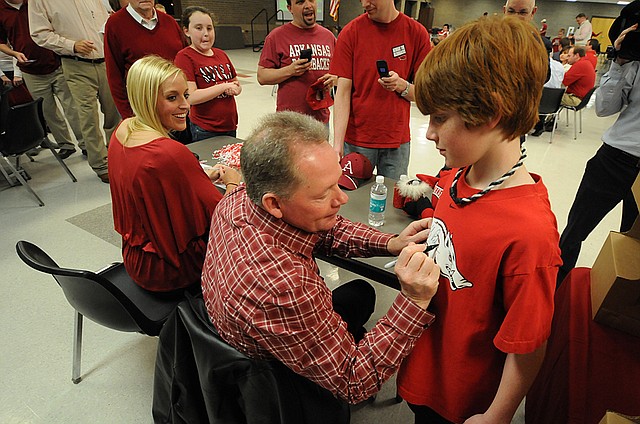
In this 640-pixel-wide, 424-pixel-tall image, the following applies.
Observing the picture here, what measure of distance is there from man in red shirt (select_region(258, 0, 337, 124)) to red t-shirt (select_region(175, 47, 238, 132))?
1.00 ft

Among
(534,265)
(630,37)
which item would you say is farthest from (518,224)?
(630,37)

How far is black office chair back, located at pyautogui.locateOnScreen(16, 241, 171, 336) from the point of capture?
1.27 m

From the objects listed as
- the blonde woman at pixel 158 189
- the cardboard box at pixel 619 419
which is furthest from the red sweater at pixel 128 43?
→ the cardboard box at pixel 619 419

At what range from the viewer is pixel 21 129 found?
3.18 metres

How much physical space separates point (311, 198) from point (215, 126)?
201 cm

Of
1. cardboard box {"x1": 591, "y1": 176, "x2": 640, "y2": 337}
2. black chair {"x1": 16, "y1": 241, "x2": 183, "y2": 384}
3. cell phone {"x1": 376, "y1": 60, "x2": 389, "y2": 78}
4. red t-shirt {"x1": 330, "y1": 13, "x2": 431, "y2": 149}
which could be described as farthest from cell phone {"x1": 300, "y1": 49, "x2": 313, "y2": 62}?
cardboard box {"x1": 591, "y1": 176, "x2": 640, "y2": 337}

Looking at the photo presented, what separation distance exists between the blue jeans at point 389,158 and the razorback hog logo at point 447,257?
55.7 inches

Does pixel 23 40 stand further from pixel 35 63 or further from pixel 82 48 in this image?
pixel 82 48

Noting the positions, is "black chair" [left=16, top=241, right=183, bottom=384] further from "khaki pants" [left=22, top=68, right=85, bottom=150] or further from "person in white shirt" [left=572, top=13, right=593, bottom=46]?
"person in white shirt" [left=572, top=13, right=593, bottom=46]

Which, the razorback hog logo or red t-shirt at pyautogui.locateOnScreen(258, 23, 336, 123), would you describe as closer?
the razorback hog logo

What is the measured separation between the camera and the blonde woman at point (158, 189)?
4.80 feet

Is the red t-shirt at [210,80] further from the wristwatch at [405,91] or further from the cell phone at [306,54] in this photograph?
the wristwatch at [405,91]

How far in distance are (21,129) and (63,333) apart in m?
2.11

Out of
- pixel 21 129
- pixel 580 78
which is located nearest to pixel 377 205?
pixel 21 129
